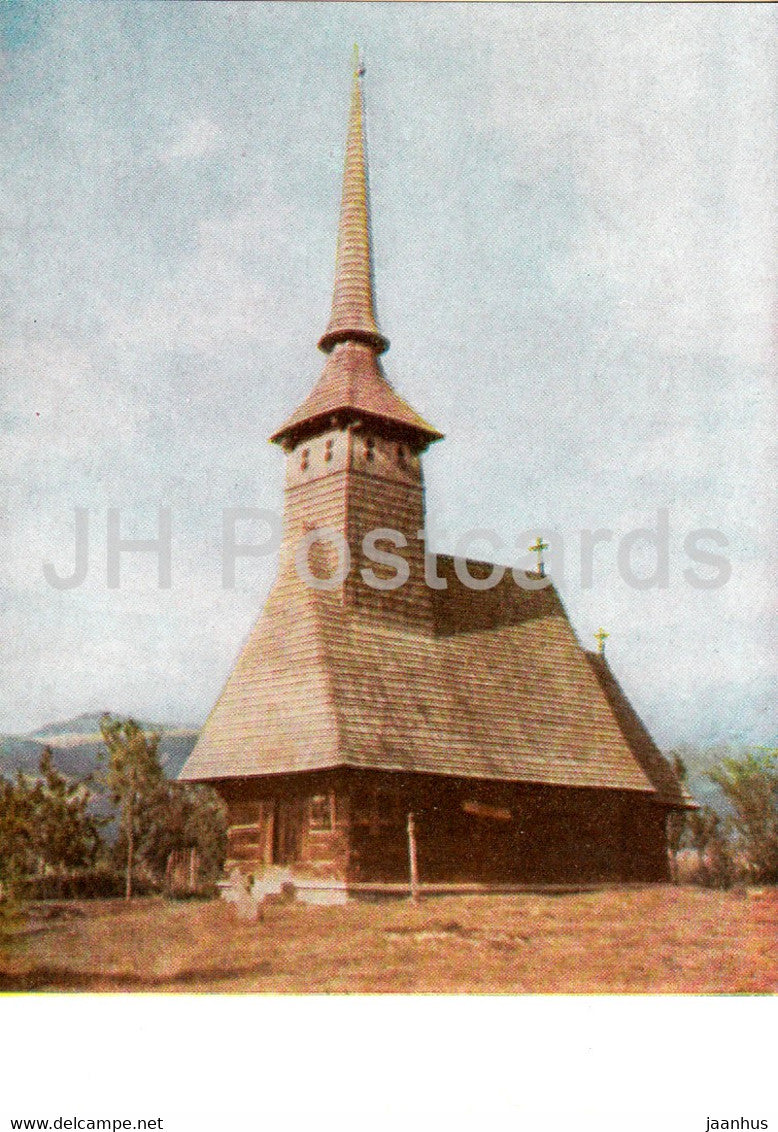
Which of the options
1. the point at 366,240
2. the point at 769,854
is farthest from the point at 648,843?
the point at 366,240

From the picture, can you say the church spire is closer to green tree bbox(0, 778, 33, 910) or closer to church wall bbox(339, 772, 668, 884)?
church wall bbox(339, 772, 668, 884)

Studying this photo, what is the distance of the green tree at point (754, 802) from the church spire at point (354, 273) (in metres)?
14.5

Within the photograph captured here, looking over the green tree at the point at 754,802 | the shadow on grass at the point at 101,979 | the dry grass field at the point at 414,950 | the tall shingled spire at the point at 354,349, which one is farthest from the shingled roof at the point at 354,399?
the shadow on grass at the point at 101,979

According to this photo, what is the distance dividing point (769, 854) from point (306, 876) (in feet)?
40.0

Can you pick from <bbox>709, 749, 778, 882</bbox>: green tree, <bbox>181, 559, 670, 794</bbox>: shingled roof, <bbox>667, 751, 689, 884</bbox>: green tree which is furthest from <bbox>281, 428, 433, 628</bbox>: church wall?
<bbox>709, 749, 778, 882</bbox>: green tree

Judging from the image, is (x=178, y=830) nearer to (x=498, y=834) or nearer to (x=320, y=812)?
(x=320, y=812)

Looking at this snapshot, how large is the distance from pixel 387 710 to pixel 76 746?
3605cm

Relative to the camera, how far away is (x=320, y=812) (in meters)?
17.4

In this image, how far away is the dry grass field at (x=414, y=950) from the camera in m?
9.85

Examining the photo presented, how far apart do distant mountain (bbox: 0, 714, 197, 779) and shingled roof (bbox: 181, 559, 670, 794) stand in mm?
3871

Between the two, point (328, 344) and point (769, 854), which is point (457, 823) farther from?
point (328, 344)

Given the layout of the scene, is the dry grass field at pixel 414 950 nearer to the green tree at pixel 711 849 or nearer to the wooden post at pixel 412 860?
the wooden post at pixel 412 860

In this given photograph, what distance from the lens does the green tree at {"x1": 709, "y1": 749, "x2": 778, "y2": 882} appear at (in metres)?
23.2

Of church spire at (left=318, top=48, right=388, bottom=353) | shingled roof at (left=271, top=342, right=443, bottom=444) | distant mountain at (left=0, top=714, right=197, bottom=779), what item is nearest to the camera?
distant mountain at (left=0, top=714, right=197, bottom=779)
